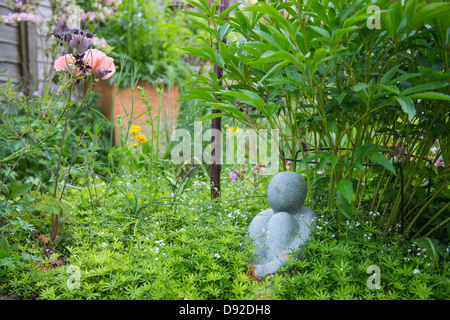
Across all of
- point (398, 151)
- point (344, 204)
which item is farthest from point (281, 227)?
point (398, 151)

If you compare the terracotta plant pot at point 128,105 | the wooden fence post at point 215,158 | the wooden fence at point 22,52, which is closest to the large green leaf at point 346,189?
the wooden fence post at point 215,158

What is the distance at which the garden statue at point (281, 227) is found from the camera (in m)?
1.30

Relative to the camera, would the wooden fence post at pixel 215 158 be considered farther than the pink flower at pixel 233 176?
No

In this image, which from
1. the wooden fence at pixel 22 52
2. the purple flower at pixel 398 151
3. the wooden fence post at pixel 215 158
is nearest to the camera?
the purple flower at pixel 398 151

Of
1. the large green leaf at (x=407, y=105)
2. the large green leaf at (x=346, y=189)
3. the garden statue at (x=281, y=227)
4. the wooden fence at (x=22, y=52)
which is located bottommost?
the garden statue at (x=281, y=227)

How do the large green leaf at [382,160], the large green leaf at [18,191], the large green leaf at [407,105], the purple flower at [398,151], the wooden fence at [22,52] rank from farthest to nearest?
the wooden fence at [22,52]
the large green leaf at [18,191]
the purple flower at [398,151]
the large green leaf at [382,160]
the large green leaf at [407,105]

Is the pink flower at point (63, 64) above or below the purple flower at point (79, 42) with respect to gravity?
below

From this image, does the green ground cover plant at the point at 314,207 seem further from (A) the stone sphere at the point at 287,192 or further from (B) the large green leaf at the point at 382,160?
(A) the stone sphere at the point at 287,192

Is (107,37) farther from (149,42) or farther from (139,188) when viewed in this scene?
(139,188)

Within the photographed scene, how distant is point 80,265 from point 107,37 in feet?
10.5

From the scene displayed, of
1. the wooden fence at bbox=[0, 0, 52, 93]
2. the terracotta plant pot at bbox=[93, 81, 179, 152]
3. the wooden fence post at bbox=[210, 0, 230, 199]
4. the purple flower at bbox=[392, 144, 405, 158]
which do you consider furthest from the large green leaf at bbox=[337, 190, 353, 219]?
the wooden fence at bbox=[0, 0, 52, 93]

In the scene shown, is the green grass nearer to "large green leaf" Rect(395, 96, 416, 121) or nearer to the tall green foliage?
the tall green foliage
